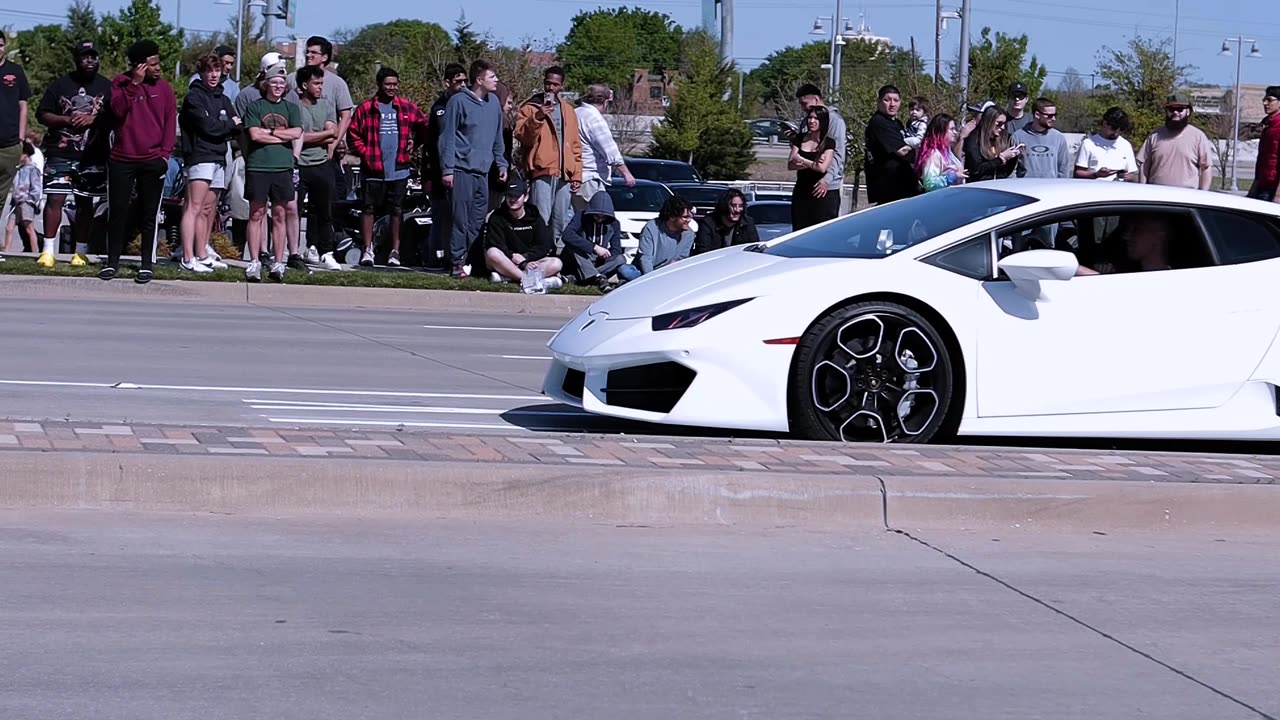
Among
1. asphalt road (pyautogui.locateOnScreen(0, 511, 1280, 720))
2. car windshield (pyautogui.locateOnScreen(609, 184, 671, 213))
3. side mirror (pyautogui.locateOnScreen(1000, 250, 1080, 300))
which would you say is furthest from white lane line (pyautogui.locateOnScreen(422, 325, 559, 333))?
car windshield (pyautogui.locateOnScreen(609, 184, 671, 213))

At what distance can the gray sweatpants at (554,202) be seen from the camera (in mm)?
16453

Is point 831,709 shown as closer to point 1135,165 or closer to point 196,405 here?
point 196,405

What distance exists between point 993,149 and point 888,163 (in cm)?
95

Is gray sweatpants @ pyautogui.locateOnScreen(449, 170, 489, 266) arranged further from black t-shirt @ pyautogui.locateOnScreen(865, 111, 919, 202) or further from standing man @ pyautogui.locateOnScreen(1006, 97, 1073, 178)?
standing man @ pyautogui.locateOnScreen(1006, 97, 1073, 178)

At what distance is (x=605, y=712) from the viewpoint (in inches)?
167

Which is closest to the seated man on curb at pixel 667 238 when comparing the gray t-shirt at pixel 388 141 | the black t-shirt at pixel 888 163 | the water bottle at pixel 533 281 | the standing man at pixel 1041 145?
the water bottle at pixel 533 281

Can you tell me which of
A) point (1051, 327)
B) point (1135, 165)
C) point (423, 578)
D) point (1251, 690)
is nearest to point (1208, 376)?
point (1051, 327)

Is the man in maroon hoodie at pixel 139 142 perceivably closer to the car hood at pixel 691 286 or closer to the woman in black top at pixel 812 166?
→ the woman in black top at pixel 812 166

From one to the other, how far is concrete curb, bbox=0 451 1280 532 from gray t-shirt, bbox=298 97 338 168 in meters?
10.1

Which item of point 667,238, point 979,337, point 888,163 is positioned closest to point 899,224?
point 979,337

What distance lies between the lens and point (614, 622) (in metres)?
5.09

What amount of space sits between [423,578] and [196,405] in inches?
131

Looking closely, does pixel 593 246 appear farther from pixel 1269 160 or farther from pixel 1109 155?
pixel 1269 160

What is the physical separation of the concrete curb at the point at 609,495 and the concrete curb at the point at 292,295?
8762 millimetres
